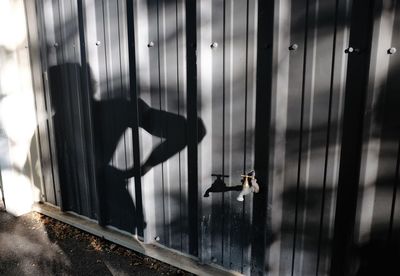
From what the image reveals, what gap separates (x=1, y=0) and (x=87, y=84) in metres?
1.47

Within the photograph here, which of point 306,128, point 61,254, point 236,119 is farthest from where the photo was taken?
point 61,254

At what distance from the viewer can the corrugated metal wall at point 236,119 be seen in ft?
9.00

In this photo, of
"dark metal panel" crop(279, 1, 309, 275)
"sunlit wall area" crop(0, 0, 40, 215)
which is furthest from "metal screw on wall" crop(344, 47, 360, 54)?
"sunlit wall area" crop(0, 0, 40, 215)

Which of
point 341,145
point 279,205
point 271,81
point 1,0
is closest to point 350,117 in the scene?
point 341,145

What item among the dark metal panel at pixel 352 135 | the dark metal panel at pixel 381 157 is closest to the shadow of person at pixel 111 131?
the dark metal panel at pixel 352 135

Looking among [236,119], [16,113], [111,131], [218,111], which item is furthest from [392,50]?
[16,113]

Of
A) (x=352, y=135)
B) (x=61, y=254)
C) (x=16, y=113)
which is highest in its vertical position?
(x=352, y=135)

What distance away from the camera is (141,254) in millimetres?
4121

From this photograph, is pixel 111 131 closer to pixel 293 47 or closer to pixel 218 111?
pixel 218 111

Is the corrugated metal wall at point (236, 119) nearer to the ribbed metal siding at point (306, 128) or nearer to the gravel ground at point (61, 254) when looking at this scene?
the ribbed metal siding at point (306, 128)

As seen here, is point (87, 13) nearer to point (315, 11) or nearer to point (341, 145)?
point (315, 11)

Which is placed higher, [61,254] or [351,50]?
[351,50]

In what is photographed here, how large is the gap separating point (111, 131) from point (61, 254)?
1.47 m

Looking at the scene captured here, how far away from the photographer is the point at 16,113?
4785 mm
